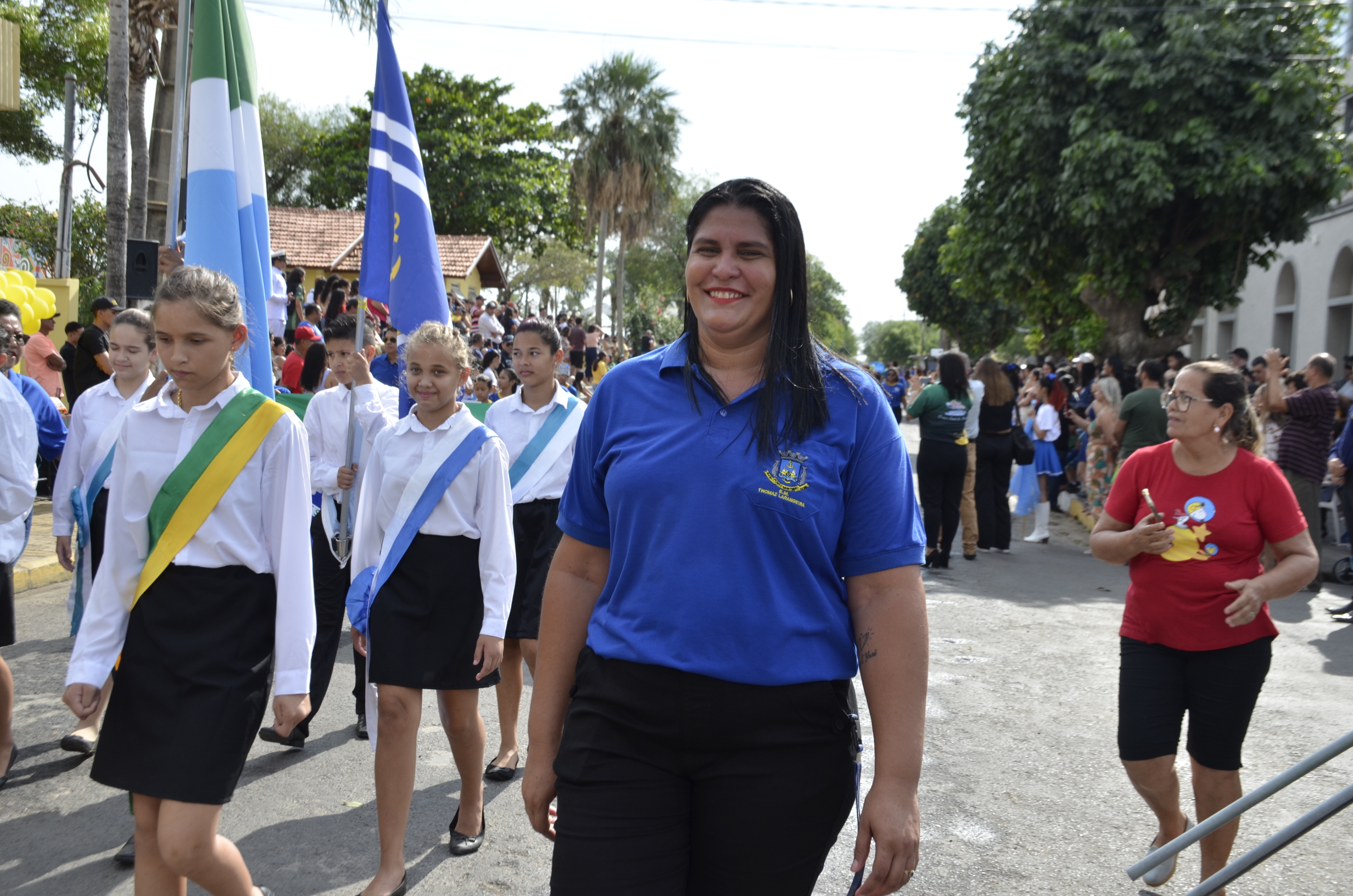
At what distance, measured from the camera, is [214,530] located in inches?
109

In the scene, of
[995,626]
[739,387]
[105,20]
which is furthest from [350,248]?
[739,387]

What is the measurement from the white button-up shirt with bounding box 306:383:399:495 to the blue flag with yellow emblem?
165 mm

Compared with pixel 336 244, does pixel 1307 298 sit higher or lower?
lower

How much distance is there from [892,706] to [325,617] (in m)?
3.84

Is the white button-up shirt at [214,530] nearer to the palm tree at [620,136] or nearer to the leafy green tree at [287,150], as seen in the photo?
the palm tree at [620,136]

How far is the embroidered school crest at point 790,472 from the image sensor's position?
1.95m

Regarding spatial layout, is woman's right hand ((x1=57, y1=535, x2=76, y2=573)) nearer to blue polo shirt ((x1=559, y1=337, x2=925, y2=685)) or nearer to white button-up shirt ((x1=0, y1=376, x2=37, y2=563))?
white button-up shirt ((x1=0, y1=376, x2=37, y2=563))

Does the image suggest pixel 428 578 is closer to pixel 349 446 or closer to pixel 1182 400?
pixel 349 446

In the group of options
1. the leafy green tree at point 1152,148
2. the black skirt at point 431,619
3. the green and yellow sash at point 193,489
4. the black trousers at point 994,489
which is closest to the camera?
the green and yellow sash at point 193,489

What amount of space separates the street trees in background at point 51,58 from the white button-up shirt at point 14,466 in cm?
3544

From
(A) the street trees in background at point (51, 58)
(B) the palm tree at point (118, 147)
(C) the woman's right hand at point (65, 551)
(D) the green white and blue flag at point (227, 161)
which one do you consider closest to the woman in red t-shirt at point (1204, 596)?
(D) the green white and blue flag at point (227, 161)

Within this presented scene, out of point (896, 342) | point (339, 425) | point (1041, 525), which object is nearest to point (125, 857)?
point (339, 425)

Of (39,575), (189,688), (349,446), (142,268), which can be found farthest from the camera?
(39,575)

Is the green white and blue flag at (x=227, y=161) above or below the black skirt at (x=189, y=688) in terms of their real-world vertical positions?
above
